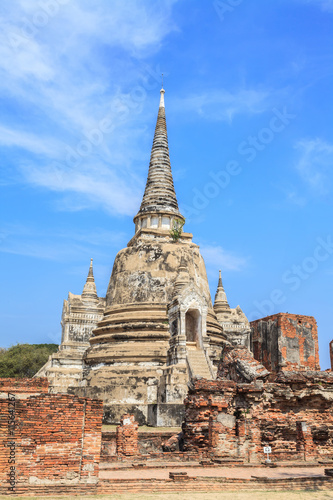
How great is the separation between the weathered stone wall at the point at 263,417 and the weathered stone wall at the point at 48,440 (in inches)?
167

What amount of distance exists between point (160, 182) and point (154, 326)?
414 inches

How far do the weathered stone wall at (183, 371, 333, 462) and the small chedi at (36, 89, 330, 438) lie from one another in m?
1.88

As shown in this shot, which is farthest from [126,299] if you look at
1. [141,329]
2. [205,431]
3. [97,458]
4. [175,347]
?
[97,458]

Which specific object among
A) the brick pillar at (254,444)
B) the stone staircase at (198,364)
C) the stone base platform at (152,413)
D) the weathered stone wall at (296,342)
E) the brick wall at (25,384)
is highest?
the weathered stone wall at (296,342)

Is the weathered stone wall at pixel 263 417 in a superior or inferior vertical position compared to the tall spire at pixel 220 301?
inferior

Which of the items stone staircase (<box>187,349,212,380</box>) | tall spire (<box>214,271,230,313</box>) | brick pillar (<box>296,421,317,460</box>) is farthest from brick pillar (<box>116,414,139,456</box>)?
tall spire (<box>214,271,230,313</box>)

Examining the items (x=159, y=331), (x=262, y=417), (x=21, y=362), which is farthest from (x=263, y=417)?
(x=21, y=362)

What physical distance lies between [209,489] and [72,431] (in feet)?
8.60

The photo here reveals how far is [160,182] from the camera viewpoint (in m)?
31.1

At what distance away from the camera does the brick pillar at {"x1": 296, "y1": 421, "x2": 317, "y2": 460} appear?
1252cm

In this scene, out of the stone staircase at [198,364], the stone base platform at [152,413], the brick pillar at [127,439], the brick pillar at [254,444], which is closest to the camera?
the brick pillar at [254,444]

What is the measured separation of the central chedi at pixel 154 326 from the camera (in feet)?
69.4

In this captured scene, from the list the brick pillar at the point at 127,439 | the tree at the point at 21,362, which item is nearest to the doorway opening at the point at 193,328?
the brick pillar at the point at 127,439

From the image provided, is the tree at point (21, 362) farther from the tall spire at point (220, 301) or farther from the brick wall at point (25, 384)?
the brick wall at point (25, 384)
